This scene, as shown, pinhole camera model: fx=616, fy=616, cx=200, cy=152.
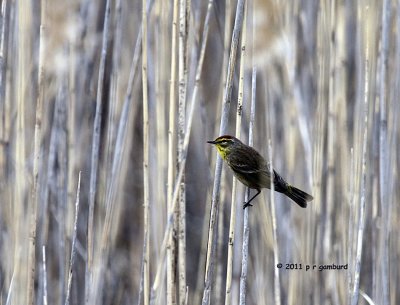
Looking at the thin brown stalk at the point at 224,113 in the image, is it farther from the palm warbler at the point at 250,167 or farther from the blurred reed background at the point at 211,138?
the palm warbler at the point at 250,167

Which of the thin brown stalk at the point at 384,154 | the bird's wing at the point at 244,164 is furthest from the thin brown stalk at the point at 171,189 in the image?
the thin brown stalk at the point at 384,154

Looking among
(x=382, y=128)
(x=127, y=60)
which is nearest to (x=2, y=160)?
(x=127, y=60)

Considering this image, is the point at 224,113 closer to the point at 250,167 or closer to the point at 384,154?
the point at 250,167

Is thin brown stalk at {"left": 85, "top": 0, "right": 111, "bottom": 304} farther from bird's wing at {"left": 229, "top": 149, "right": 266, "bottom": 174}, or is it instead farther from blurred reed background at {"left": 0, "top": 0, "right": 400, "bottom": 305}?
bird's wing at {"left": 229, "top": 149, "right": 266, "bottom": 174}

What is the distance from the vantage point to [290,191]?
1952 millimetres

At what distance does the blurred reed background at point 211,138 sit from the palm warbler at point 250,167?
0.07m

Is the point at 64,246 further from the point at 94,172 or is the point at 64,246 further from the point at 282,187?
the point at 282,187

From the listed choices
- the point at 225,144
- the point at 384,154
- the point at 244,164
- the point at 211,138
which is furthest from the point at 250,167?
the point at 211,138

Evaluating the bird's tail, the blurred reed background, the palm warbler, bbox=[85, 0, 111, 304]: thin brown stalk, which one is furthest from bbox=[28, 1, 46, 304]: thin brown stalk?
the bird's tail

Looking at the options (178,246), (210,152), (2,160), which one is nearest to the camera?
(178,246)

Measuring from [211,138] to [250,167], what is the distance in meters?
0.59

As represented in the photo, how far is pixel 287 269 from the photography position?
226 cm

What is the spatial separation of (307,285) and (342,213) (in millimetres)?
284

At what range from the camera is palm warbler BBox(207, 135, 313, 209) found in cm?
196
